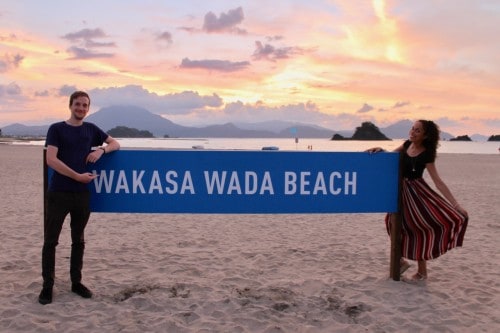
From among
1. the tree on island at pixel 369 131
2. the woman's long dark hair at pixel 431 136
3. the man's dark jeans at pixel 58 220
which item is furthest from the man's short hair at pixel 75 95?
the tree on island at pixel 369 131

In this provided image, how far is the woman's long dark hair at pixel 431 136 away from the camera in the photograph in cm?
482

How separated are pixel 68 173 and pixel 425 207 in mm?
3925

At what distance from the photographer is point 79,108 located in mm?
4141

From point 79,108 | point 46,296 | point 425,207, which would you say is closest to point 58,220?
point 46,296

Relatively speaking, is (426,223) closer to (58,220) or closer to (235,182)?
(235,182)

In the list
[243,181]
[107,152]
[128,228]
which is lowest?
[128,228]

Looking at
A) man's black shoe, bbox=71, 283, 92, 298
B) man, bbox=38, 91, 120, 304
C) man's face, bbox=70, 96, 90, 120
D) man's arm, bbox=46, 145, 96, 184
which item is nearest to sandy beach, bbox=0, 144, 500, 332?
man's black shoe, bbox=71, 283, 92, 298

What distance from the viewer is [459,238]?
4879 mm

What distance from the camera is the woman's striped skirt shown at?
4.88 m

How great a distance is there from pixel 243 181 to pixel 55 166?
78.3 inches

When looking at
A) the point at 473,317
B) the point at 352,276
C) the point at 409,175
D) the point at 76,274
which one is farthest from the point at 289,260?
the point at 76,274

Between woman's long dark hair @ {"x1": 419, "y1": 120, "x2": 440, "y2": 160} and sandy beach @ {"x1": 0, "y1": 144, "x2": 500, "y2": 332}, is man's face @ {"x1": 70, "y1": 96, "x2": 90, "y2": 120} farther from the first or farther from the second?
woman's long dark hair @ {"x1": 419, "y1": 120, "x2": 440, "y2": 160}

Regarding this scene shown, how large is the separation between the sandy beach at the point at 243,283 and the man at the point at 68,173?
70cm

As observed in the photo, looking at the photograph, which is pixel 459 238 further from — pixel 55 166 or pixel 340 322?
pixel 55 166
